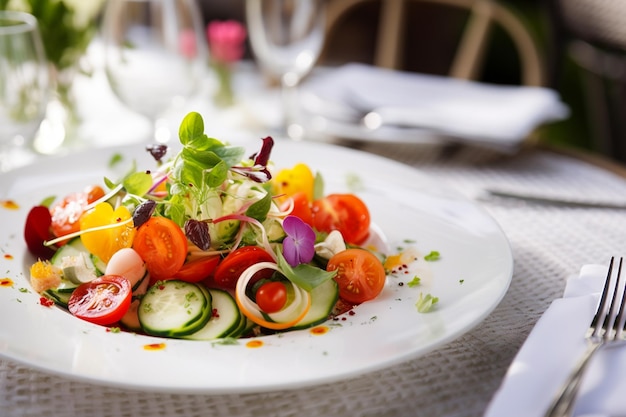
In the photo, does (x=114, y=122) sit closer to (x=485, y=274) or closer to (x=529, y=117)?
(x=529, y=117)

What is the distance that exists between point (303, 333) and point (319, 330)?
2 cm

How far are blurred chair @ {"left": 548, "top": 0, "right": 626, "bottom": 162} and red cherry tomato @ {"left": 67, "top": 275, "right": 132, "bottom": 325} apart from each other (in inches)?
92.1

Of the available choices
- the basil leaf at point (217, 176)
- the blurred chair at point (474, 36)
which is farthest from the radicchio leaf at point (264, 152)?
the blurred chair at point (474, 36)

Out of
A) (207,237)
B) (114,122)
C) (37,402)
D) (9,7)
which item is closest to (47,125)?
(114,122)

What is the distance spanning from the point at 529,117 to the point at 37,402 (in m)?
1.40

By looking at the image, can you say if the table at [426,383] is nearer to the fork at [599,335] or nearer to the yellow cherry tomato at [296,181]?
the fork at [599,335]

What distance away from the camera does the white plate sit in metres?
0.78

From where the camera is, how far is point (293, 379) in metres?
0.77

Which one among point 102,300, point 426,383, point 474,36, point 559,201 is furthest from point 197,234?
point 474,36

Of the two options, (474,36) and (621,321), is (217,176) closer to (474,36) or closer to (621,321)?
(621,321)

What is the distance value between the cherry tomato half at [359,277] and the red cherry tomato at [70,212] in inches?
17.5

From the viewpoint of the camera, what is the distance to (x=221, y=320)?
0.94 meters

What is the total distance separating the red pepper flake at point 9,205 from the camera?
1.26m

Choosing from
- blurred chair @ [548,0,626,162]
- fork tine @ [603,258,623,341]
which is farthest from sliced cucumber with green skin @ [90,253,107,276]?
blurred chair @ [548,0,626,162]
